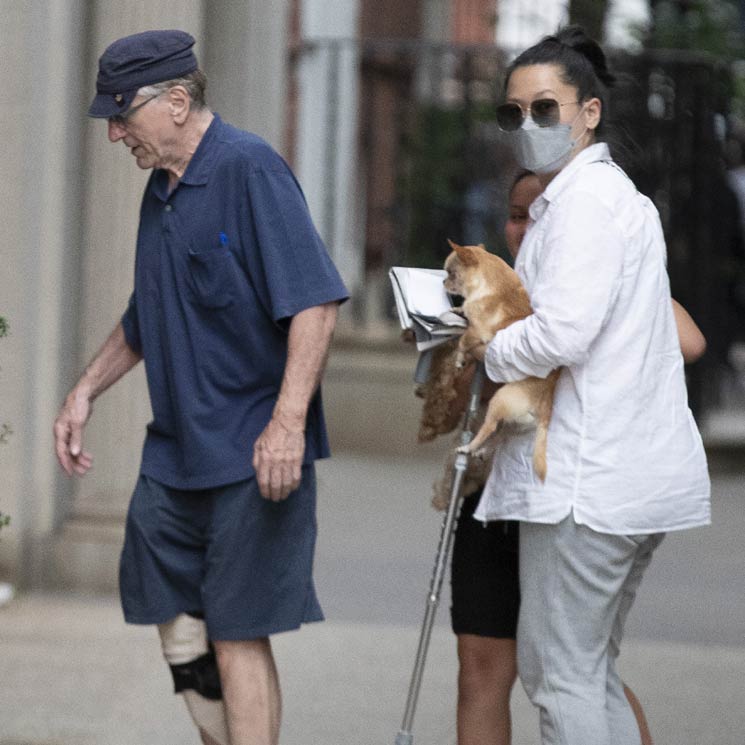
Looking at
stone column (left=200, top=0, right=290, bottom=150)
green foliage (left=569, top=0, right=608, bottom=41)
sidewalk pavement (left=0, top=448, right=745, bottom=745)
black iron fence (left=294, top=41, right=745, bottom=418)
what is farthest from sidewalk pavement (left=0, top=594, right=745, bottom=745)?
green foliage (left=569, top=0, right=608, bottom=41)

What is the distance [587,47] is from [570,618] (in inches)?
50.7

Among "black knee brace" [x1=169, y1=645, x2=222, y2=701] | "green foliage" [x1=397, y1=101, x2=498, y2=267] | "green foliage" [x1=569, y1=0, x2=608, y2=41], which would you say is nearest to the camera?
"black knee brace" [x1=169, y1=645, x2=222, y2=701]

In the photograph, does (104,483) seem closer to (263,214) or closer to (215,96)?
(215,96)

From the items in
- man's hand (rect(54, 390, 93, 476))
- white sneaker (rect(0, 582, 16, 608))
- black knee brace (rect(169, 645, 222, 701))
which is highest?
man's hand (rect(54, 390, 93, 476))

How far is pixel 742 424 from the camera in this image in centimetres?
1295

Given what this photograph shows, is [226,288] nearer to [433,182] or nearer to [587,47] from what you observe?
[587,47]

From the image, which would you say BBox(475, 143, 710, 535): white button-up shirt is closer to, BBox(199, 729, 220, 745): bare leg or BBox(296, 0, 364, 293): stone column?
BBox(199, 729, 220, 745): bare leg

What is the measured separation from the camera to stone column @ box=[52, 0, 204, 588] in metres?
6.77

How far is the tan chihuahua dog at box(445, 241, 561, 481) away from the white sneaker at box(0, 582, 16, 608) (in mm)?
3283

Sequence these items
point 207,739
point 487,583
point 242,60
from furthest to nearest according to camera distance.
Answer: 1. point 242,60
2. point 207,739
3. point 487,583

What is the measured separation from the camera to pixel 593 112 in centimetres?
382

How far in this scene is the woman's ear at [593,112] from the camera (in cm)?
380

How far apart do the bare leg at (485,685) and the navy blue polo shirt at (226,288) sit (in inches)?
27.7

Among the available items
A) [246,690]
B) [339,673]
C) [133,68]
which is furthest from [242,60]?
[246,690]
